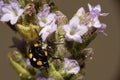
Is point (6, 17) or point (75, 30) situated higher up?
point (6, 17)

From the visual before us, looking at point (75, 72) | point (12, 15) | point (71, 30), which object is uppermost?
point (12, 15)

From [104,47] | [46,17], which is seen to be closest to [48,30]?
[46,17]

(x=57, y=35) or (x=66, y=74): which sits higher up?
(x=57, y=35)

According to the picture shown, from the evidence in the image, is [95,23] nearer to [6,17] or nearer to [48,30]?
[48,30]

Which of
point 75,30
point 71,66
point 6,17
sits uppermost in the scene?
point 6,17

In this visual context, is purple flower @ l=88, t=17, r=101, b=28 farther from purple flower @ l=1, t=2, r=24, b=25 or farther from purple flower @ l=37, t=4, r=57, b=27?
purple flower @ l=1, t=2, r=24, b=25

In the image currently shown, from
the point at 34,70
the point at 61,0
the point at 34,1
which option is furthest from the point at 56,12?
the point at 61,0

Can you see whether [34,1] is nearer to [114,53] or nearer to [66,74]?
[66,74]
